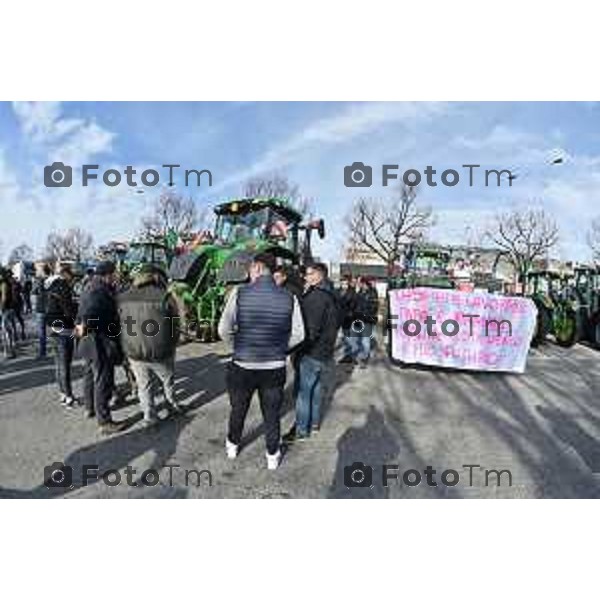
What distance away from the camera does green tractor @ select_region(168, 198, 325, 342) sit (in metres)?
10.0

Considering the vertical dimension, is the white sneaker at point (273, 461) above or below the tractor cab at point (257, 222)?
below

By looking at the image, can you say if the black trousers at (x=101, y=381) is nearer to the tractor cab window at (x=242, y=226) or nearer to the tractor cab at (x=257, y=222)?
the tractor cab at (x=257, y=222)

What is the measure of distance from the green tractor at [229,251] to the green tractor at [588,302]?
25.0 feet

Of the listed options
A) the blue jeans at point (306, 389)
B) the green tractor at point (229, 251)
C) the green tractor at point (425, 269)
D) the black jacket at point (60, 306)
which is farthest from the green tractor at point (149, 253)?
the blue jeans at point (306, 389)

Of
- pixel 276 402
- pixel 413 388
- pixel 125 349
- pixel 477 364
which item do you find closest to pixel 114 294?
pixel 125 349

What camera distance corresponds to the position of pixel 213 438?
16.8ft

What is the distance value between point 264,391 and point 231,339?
0.51m

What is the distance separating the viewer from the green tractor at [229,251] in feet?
32.9

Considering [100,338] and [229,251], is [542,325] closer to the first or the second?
[229,251]

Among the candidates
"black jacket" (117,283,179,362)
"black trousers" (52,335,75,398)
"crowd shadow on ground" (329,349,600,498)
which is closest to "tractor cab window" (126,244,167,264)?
"crowd shadow on ground" (329,349,600,498)

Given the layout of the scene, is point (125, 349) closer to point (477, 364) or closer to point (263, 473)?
point (263, 473)

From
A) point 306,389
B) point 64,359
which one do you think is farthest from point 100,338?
point 306,389

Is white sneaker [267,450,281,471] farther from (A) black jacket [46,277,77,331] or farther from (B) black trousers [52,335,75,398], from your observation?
(A) black jacket [46,277,77,331]

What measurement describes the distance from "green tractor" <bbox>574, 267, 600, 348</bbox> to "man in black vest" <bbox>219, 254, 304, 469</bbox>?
460 inches
